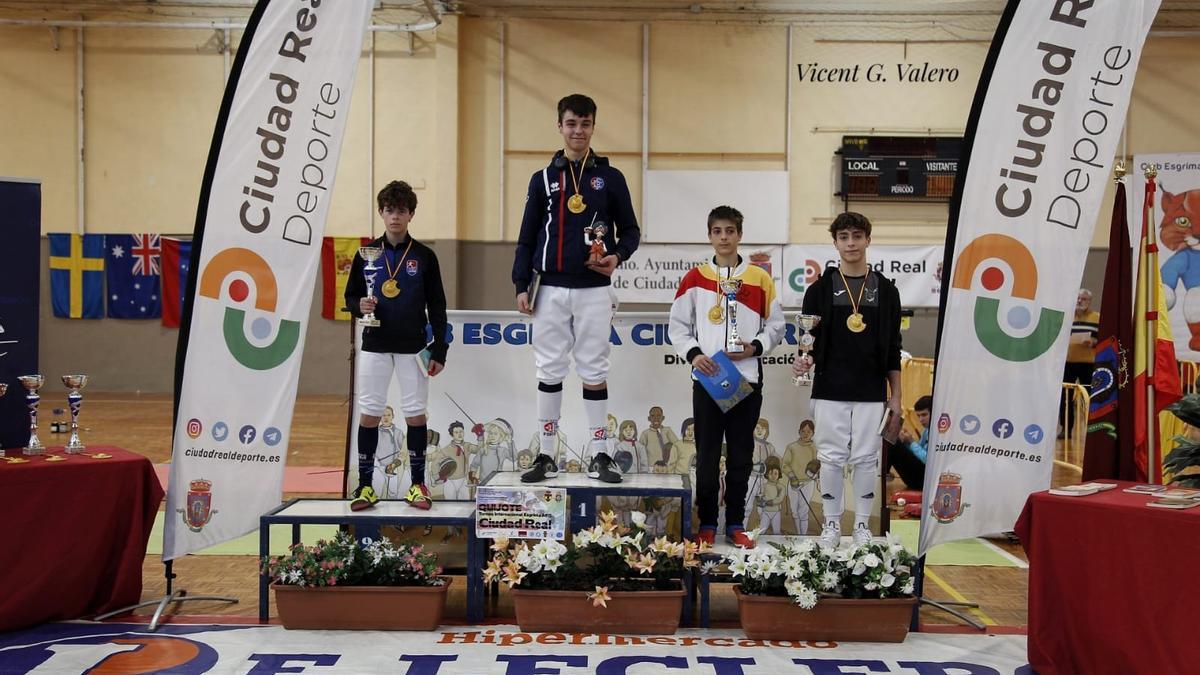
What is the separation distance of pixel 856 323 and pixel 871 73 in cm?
997

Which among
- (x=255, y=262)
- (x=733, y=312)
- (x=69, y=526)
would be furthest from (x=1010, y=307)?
(x=69, y=526)

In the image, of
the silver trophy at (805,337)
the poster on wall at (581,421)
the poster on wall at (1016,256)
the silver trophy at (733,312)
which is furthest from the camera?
the poster on wall at (581,421)

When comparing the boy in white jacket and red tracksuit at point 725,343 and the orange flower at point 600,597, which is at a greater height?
the boy in white jacket and red tracksuit at point 725,343

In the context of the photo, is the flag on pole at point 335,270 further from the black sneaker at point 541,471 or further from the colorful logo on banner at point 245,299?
the black sneaker at point 541,471

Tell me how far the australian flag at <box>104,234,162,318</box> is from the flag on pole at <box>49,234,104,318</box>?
0.14 metres

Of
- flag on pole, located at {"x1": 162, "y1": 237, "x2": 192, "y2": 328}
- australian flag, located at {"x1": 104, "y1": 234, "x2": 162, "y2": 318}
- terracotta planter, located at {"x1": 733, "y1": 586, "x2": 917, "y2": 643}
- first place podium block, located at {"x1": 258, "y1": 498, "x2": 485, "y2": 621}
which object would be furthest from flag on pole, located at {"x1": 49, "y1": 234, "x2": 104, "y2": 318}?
terracotta planter, located at {"x1": 733, "y1": 586, "x2": 917, "y2": 643}

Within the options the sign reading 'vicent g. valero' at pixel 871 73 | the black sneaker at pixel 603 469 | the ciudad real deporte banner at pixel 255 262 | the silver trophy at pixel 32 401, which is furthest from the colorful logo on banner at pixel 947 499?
the sign reading 'vicent g. valero' at pixel 871 73

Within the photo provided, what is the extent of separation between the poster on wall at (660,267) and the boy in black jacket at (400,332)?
8.75 m

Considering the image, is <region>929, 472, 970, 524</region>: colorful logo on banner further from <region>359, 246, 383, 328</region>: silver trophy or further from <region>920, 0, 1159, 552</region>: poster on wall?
<region>359, 246, 383, 328</region>: silver trophy

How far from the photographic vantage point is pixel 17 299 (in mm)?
4312

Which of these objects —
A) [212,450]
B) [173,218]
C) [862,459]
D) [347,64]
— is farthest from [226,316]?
[173,218]

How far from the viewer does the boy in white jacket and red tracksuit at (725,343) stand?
4.61 m

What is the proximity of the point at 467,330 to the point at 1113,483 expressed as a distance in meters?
3.12

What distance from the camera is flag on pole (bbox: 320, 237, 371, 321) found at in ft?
44.0
